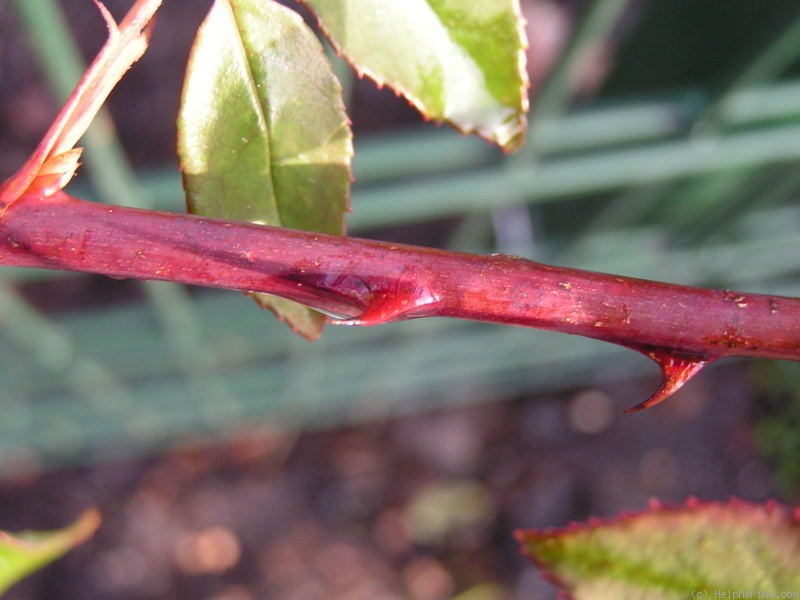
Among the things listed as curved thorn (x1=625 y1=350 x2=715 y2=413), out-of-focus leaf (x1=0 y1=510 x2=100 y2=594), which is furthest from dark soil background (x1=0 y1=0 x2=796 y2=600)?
curved thorn (x1=625 y1=350 x2=715 y2=413)

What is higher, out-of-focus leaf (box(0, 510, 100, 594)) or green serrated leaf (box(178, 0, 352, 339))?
green serrated leaf (box(178, 0, 352, 339))

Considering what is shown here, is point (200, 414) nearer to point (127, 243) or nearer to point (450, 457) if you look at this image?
point (450, 457)

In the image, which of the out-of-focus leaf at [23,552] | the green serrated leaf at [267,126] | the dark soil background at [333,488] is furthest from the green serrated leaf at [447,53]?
the dark soil background at [333,488]

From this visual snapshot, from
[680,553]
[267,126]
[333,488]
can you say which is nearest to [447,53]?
[267,126]

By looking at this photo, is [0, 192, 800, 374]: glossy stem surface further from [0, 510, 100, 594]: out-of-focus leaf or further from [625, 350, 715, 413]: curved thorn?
[0, 510, 100, 594]: out-of-focus leaf

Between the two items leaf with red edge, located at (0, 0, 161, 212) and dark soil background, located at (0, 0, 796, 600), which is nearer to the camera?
leaf with red edge, located at (0, 0, 161, 212)

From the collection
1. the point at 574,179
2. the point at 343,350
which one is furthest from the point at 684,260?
the point at 343,350
